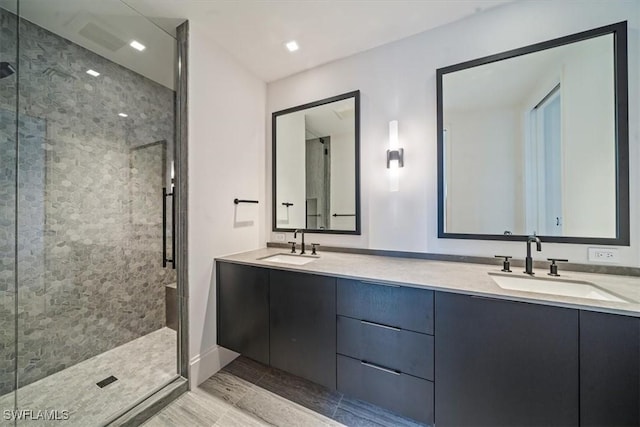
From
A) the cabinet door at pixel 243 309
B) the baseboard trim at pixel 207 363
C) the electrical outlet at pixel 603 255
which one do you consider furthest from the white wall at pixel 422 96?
the baseboard trim at pixel 207 363

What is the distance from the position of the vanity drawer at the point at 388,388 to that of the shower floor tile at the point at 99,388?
1294 mm

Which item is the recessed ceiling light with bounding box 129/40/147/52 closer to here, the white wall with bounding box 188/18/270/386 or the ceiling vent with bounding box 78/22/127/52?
the ceiling vent with bounding box 78/22/127/52

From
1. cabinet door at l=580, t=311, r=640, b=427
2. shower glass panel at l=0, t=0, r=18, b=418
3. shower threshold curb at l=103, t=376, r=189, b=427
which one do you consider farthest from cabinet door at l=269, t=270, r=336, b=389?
shower glass panel at l=0, t=0, r=18, b=418

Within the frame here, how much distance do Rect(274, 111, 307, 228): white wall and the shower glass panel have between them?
1.78 m

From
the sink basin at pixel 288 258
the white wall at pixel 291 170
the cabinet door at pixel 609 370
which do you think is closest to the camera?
the cabinet door at pixel 609 370

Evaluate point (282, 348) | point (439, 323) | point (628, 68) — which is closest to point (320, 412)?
point (282, 348)

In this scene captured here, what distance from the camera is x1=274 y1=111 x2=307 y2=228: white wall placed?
2289 millimetres

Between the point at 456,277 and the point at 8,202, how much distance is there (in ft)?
9.37

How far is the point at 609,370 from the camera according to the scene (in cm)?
90

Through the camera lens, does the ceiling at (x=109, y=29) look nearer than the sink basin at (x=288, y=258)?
Yes

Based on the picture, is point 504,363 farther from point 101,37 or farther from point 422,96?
point 101,37

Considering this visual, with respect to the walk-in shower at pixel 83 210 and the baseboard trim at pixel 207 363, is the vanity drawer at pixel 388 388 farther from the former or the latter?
the walk-in shower at pixel 83 210

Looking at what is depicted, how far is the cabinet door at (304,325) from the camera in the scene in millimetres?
1426

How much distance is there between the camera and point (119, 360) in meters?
1.93
